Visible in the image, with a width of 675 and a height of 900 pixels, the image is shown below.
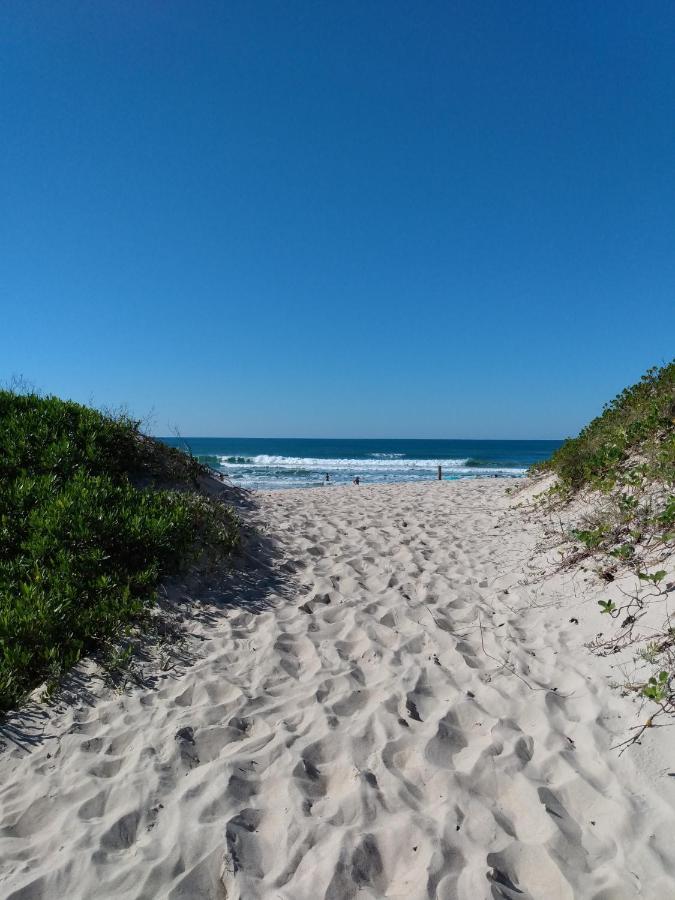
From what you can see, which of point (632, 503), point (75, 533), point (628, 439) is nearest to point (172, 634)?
point (75, 533)

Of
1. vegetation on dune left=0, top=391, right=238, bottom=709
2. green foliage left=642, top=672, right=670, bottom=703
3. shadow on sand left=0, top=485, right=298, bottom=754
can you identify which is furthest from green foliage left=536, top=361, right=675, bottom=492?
vegetation on dune left=0, top=391, right=238, bottom=709

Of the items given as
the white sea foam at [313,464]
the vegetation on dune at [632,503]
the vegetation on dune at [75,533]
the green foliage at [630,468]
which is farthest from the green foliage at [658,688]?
the white sea foam at [313,464]

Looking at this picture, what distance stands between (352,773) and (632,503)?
13.6 ft

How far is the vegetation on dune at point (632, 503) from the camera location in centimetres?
368

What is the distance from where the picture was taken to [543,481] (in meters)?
10.8

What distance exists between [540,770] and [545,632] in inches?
72.7

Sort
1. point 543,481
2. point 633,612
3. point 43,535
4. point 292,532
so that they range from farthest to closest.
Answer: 1. point 543,481
2. point 292,532
3. point 43,535
4. point 633,612

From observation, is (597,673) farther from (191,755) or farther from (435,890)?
(191,755)

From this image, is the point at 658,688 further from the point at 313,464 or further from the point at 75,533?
the point at 313,464

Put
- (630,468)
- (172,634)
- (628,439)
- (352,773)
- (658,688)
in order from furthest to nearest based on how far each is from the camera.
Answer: (628,439)
(630,468)
(172,634)
(658,688)
(352,773)

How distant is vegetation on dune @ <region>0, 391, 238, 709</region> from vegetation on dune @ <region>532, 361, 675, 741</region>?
413cm

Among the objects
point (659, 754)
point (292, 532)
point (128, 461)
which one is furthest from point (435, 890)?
point (128, 461)

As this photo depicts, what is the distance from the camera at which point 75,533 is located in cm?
525

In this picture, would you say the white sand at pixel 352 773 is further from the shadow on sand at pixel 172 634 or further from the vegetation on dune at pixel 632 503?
the vegetation on dune at pixel 632 503
